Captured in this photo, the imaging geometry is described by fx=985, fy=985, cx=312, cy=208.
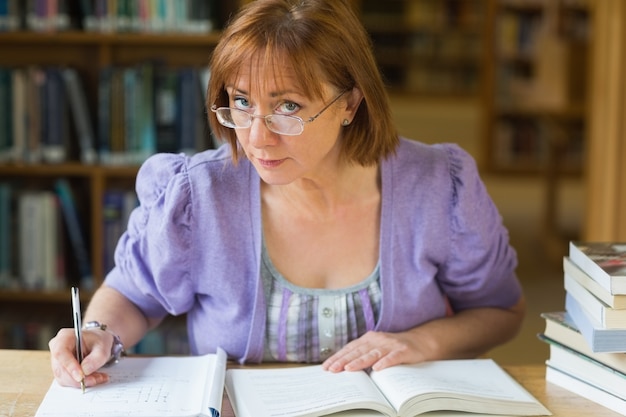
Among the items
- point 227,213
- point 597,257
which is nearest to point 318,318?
point 227,213

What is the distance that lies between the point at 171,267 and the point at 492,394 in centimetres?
57

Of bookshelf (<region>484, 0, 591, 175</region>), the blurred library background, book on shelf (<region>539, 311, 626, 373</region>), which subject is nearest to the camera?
book on shelf (<region>539, 311, 626, 373</region>)

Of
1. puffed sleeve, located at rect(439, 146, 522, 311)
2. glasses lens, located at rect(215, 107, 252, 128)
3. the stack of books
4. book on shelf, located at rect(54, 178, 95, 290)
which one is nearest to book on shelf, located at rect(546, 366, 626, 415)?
the stack of books

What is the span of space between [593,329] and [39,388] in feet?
2.59

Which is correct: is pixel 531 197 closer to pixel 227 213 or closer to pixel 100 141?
pixel 100 141

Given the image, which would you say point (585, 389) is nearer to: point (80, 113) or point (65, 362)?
point (65, 362)

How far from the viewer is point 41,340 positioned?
3324 millimetres

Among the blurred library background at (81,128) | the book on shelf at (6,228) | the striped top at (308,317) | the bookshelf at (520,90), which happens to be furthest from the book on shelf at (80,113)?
the bookshelf at (520,90)

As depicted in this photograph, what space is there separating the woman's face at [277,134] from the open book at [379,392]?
309 mm

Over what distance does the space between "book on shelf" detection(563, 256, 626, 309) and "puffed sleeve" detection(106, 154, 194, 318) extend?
616mm

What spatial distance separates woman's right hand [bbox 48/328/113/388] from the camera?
1.37 metres

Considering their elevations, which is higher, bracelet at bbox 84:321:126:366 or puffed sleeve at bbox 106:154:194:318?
puffed sleeve at bbox 106:154:194:318

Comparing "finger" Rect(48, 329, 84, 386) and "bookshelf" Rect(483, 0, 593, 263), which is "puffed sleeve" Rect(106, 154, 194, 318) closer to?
"finger" Rect(48, 329, 84, 386)

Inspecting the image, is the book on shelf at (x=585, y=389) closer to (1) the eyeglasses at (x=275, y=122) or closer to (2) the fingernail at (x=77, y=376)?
(1) the eyeglasses at (x=275, y=122)
